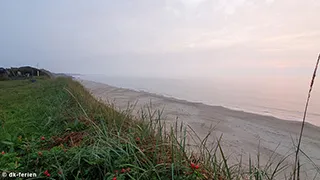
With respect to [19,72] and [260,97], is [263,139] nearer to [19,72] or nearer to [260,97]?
[260,97]

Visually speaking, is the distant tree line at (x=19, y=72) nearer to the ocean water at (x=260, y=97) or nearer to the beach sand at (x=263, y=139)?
the ocean water at (x=260, y=97)

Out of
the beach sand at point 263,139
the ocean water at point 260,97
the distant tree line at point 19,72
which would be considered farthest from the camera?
the distant tree line at point 19,72

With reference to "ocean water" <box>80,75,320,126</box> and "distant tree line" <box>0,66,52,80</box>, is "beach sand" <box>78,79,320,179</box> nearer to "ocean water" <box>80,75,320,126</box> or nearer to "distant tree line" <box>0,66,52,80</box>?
"ocean water" <box>80,75,320,126</box>

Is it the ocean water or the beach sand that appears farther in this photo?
the ocean water

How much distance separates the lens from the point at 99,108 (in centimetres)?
482

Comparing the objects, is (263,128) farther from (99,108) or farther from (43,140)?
(43,140)

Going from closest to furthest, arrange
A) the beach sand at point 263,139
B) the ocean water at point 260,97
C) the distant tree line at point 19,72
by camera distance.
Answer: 1. the beach sand at point 263,139
2. the ocean water at point 260,97
3. the distant tree line at point 19,72

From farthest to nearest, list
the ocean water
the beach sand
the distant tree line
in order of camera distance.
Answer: the distant tree line < the ocean water < the beach sand

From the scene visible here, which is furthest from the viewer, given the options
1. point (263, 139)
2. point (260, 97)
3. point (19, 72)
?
point (19, 72)

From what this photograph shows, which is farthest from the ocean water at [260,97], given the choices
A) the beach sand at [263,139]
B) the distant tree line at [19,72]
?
the distant tree line at [19,72]

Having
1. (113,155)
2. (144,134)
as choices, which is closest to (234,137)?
(144,134)

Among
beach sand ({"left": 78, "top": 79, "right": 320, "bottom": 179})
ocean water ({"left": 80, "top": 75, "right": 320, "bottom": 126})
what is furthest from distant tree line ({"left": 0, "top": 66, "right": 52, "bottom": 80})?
beach sand ({"left": 78, "top": 79, "right": 320, "bottom": 179})

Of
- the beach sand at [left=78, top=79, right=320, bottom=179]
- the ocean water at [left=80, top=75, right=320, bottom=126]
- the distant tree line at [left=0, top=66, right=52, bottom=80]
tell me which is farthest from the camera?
the distant tree line at [left=0, top=66, right=52, bottom=80]

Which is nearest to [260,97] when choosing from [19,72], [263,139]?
[263,139]
